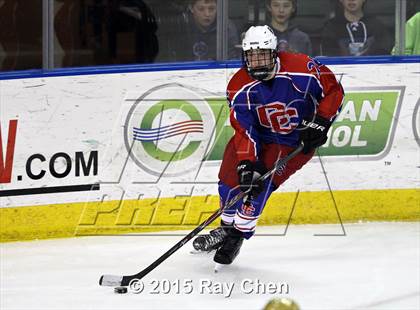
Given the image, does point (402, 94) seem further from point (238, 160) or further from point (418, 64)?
point (238, 160)

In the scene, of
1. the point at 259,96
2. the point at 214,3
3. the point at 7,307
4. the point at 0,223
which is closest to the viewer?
the point at 7,307

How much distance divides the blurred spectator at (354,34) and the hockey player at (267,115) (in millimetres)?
957

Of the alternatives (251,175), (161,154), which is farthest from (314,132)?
(161,154)

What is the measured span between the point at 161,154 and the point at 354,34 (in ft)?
3.95

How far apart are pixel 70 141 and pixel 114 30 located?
827mm

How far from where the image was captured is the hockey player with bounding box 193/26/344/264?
3.86m

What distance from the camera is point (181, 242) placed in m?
3.77

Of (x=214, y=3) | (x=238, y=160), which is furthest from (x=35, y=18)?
(x=238, y=160)

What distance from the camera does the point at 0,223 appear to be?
4680 mm

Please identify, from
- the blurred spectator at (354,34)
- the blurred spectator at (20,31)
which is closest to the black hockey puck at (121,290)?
the blurred spectator at (20,31)

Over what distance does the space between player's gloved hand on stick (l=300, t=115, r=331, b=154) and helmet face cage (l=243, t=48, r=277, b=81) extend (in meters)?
0.28

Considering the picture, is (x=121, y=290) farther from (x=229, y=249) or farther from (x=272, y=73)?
(x=272, y=73)

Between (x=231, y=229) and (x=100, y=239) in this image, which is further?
(x=100, y=239)

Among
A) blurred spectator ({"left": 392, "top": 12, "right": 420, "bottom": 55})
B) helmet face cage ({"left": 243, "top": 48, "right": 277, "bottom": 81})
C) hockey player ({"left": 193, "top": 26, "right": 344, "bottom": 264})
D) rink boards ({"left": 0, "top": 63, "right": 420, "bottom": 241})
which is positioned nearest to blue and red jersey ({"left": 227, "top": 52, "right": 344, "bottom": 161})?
hockey player ({"left": 193, "top": 26, "right": 344, "bottom": 264})
